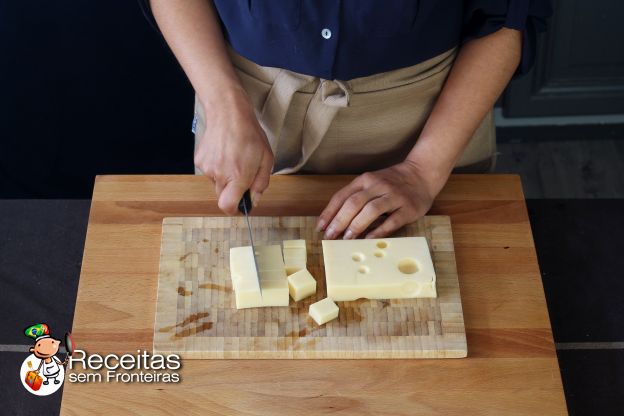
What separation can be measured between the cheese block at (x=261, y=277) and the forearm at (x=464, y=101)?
33cm

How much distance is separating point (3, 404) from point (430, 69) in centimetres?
91

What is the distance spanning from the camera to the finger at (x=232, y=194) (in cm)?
128

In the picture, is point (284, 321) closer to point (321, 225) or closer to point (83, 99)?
point (321, 225)

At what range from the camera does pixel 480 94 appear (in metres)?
1.39

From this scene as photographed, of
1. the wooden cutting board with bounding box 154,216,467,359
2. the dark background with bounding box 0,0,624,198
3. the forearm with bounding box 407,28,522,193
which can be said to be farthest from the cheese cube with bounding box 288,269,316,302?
the dark background with bounding box 0,0,624,198

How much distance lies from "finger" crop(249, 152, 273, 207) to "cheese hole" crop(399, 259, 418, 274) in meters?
0.27

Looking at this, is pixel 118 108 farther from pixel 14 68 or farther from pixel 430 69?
pixel 430 69

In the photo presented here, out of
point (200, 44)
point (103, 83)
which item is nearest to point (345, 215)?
point (200, 44)

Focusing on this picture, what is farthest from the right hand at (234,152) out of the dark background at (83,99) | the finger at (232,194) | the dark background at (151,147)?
the dark background at (83,99)

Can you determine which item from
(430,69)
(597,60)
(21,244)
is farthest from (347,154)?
(597,60)

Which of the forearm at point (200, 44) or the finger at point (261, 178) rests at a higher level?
the forearm at point (200, 44)

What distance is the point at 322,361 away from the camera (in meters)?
1.15

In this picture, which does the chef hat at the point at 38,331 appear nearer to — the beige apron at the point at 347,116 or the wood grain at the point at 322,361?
the wood grain at the point at 322,361

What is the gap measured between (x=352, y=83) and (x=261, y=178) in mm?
236
